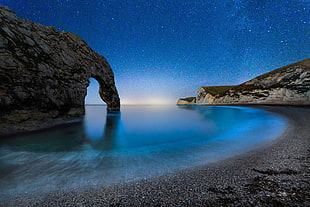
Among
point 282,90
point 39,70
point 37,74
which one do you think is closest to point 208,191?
point 37,74

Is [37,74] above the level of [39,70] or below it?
below

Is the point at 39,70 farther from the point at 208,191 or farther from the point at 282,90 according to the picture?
the point at 282,90

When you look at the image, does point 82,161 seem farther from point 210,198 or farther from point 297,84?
point 297,84

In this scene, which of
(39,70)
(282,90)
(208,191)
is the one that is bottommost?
(208,191)

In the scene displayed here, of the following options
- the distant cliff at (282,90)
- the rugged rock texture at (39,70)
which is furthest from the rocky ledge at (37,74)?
the distant cliff at (282,90)

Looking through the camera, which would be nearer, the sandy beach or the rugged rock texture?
the sandy beach

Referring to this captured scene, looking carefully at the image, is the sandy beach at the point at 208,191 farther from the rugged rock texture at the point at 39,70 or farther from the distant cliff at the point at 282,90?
the distant cliff at the point at 282,90

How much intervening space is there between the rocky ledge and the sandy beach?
10.8m

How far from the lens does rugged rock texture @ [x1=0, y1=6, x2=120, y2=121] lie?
913cm

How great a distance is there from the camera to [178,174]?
352 centimetres

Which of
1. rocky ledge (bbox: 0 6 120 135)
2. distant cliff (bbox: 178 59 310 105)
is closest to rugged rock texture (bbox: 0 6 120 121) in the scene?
rocky ledge (bbox: 0 6 120 135)

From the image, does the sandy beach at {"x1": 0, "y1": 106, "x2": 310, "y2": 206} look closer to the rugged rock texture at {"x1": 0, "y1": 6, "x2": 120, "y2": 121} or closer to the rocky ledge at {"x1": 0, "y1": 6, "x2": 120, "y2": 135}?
the rocky ledge at {"x1": 0, "y1": 6, "x2": 120, "y2": 135}

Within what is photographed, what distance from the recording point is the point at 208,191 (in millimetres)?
2533

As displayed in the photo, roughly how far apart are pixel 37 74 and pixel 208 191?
650 inches
